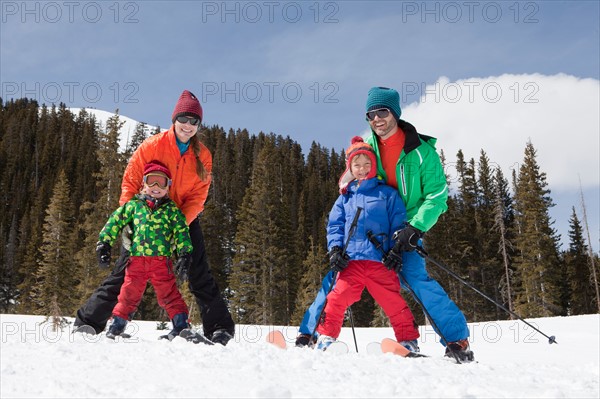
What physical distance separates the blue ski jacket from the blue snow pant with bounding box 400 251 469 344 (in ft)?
1.08

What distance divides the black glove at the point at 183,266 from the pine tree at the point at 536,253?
101 ft

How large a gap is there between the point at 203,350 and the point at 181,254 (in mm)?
1450

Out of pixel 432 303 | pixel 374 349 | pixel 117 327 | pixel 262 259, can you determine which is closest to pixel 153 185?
pixel 117 327

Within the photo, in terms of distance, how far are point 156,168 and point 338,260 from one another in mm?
1882

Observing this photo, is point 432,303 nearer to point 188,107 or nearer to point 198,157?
point 198,157

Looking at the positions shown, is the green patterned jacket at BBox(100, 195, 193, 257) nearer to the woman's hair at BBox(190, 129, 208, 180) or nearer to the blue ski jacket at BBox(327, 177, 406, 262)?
the woman's hair at BBox(190, 129, 208, 180)

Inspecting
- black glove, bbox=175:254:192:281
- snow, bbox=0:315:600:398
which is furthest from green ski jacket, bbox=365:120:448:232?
black glove, bbox=175:254:192:281

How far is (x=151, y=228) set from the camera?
4180mm

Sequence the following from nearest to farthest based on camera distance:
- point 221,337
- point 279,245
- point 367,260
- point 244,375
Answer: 1. point 244,375
2. point 367,260
3. point 221,337
4. point 279,245

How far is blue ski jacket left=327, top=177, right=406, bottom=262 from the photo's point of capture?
3932mm

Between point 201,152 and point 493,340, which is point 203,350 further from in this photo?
point 493,340

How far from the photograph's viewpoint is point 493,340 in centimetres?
812

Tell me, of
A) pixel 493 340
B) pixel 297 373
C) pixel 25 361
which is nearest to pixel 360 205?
pixel 297 373

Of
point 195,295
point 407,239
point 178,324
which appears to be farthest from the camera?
point 195,295
